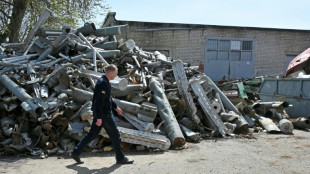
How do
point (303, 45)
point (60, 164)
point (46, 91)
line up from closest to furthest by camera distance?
point (60, 164) < point (46, 91) < point (303, 45)

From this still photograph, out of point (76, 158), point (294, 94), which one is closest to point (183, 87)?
point (76, 158)

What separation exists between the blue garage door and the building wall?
1.09ft

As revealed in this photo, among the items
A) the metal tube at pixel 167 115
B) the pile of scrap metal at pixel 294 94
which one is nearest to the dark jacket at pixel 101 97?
the metal tube at pixel 167 115

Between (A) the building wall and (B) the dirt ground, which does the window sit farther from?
(B) the dirt ground

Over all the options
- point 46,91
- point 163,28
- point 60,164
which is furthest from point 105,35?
point 163,28

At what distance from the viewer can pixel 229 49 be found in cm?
1997

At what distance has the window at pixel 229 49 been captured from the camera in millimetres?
19719

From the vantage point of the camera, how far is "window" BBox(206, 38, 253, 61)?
19719 millimetres

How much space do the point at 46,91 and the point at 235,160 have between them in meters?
4.64

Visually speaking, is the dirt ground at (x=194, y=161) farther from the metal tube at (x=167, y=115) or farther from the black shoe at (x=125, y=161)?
the metal tube at (x=167, y=115)

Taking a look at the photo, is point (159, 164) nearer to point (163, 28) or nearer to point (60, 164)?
point (60, 164)

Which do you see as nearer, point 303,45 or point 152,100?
point 152,100

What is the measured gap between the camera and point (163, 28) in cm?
1895

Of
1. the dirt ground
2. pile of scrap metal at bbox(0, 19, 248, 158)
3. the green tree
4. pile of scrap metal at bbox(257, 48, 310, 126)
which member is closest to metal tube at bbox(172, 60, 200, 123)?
pile of scrap metal at bbox(0, 19, 248, 158)
